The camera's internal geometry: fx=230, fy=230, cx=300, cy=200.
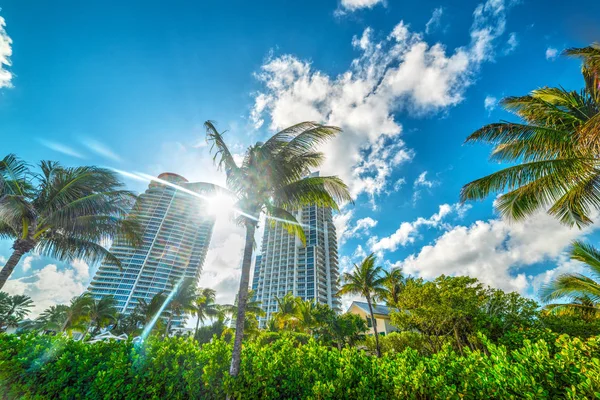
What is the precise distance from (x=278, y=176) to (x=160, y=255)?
10783 centimetres

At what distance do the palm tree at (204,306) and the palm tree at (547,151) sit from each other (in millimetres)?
34068

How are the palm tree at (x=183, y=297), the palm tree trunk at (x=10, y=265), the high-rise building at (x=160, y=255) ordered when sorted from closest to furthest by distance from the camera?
1. the palm tree trunk at (x=10, y=265)
2. the palm tree at (x=183, y=297)
3. the high-rise building at (x=160, y=255)

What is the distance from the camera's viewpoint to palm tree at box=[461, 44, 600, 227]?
6.04 metres

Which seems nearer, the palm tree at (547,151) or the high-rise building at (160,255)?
the palm tree at (547,151)

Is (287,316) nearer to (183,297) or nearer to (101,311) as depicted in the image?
(183,297)

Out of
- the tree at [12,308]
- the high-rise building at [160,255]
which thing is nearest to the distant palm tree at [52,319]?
the tree at [12,308]

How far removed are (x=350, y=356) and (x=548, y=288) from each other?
12.5m

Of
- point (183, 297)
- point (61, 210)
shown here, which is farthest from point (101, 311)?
point (61, 210)

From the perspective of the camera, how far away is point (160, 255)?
315ft

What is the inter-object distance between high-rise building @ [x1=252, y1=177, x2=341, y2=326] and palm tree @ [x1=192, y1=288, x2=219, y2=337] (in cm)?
4104

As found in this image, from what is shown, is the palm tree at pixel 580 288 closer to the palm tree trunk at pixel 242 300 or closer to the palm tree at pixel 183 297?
the palm tree trunk at pixel 242 300

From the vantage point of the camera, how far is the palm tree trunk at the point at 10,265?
7371 mm

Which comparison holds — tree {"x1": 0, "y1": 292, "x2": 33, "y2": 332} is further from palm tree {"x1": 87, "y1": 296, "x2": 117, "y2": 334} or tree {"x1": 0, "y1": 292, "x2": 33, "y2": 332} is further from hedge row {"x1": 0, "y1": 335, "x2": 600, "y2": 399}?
hedge row {"x1": 0, "y1": 335, "x2": 600, "y2": 399}

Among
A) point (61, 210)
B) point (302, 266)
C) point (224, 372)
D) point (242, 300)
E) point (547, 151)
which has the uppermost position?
point (302, 266)
